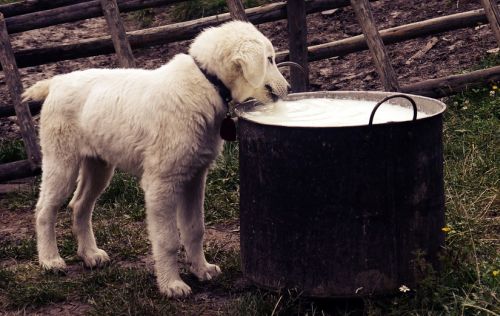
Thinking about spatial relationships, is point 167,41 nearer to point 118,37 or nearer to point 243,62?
point 118,37

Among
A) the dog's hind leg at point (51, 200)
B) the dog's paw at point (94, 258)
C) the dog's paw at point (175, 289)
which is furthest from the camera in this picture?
the dog's paw at point (94, 258)

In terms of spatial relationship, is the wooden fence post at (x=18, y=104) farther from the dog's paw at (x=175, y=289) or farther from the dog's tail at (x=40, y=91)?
the dog's paw at (x=175, y=289)

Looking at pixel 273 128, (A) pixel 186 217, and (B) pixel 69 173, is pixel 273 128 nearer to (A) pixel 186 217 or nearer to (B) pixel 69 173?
(A) pixel 186 217

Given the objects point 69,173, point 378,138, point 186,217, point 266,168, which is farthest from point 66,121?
point 378,138

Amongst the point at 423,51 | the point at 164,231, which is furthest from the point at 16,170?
the point at 423,51

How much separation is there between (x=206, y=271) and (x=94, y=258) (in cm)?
85

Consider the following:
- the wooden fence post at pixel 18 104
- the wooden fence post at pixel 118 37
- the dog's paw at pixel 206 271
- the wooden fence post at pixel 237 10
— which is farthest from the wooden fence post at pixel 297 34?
the dog's paw at pixel 206 271

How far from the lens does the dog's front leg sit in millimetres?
4824

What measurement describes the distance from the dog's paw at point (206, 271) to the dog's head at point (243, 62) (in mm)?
1156

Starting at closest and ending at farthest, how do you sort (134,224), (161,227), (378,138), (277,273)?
(378,138) < (277,273) < (161,227) < (134,224)

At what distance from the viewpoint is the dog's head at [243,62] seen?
4.60 metres

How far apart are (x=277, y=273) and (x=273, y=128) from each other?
768 mm

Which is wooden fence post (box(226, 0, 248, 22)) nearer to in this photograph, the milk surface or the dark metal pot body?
the milk surface

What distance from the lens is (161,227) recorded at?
489 centimetres
